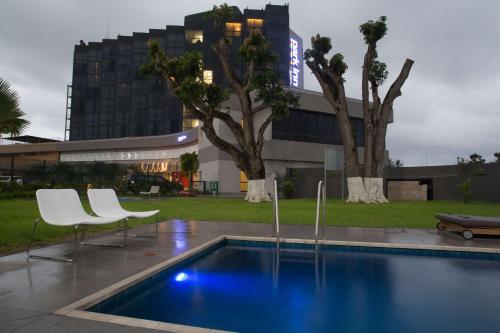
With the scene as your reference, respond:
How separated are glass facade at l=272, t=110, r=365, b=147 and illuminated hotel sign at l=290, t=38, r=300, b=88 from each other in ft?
67.7

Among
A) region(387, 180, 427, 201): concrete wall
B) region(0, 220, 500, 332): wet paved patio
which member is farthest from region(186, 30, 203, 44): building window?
region(0, 220, 500, 332): wet paved patio

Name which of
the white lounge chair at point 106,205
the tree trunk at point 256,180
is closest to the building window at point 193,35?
the tree trunk at point 256,180

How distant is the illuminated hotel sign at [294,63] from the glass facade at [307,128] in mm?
20633

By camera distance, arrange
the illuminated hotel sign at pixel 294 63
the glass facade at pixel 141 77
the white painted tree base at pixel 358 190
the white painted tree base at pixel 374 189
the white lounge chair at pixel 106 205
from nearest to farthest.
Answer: the white lounge chair at pixel 106 205, the white painted tree base at pixel 374 189, the white painted tree base at pixel 358 190, the illuminated hotel sign at pixel 294 63, the glass facade at pixel 141 77

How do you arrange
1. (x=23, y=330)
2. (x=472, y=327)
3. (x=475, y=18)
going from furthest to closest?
1. (x=475, y=18)
2. (x=472, y=327)
3. (x=23, y=330)

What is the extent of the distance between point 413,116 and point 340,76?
34870mm

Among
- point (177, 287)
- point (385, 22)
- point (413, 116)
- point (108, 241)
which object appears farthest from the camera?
point (413, 116)

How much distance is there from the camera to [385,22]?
63.5 feet

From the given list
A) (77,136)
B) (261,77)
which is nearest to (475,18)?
(261,77)

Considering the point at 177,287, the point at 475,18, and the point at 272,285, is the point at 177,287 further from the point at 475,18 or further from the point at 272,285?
the point at 475,18

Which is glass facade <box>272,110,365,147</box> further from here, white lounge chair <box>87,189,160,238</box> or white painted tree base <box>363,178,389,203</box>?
white lounge chair <box>87,189,160,238</box>

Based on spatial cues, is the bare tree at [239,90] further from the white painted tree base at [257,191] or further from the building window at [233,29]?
the building window at [233,29]

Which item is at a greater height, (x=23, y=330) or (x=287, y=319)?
(x=23, y=330)

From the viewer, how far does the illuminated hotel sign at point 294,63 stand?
5459cm
